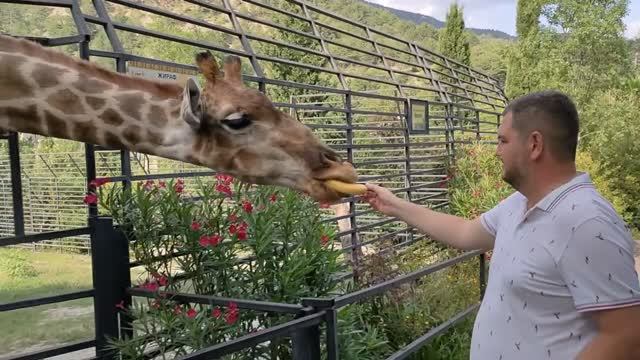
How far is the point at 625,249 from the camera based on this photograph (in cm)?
193

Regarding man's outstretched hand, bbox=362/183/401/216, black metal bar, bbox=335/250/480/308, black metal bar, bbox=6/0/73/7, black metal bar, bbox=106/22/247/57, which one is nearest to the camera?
black metal bar, bbox=335/250/480/308

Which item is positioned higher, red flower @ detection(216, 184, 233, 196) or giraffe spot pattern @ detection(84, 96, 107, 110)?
giraffe spot pattern @ detection(84, 96, 107, 110)

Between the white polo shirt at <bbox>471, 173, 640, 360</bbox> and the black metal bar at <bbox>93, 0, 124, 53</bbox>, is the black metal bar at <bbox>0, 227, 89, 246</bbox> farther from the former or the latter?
the white polo shirt at <bbox>471, 173, 640, 360</bbox>

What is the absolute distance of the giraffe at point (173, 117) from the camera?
2.52 m

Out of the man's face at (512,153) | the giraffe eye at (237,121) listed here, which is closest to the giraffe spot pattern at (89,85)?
the giraffe eye at (237,121)

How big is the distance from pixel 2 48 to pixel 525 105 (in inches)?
85.2

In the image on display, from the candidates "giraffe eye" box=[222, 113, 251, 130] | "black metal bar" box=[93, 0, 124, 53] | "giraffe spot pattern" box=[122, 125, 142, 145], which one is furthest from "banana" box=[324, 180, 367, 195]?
"black metal bar" box=[93, 0, 124, 53]

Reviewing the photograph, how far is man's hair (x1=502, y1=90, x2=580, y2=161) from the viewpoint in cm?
213

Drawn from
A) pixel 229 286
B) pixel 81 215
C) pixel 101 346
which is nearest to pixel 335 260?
pixel 229 286

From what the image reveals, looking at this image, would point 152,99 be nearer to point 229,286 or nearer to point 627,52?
point 229,286

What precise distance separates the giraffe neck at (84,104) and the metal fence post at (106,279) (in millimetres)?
929

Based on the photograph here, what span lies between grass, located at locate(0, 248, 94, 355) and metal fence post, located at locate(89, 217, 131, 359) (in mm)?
2219

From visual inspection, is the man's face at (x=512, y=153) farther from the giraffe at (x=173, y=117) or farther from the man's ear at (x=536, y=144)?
the giraffe at (x=173, y=117)

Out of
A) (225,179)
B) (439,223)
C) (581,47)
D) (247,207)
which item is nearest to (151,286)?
(247,207)
